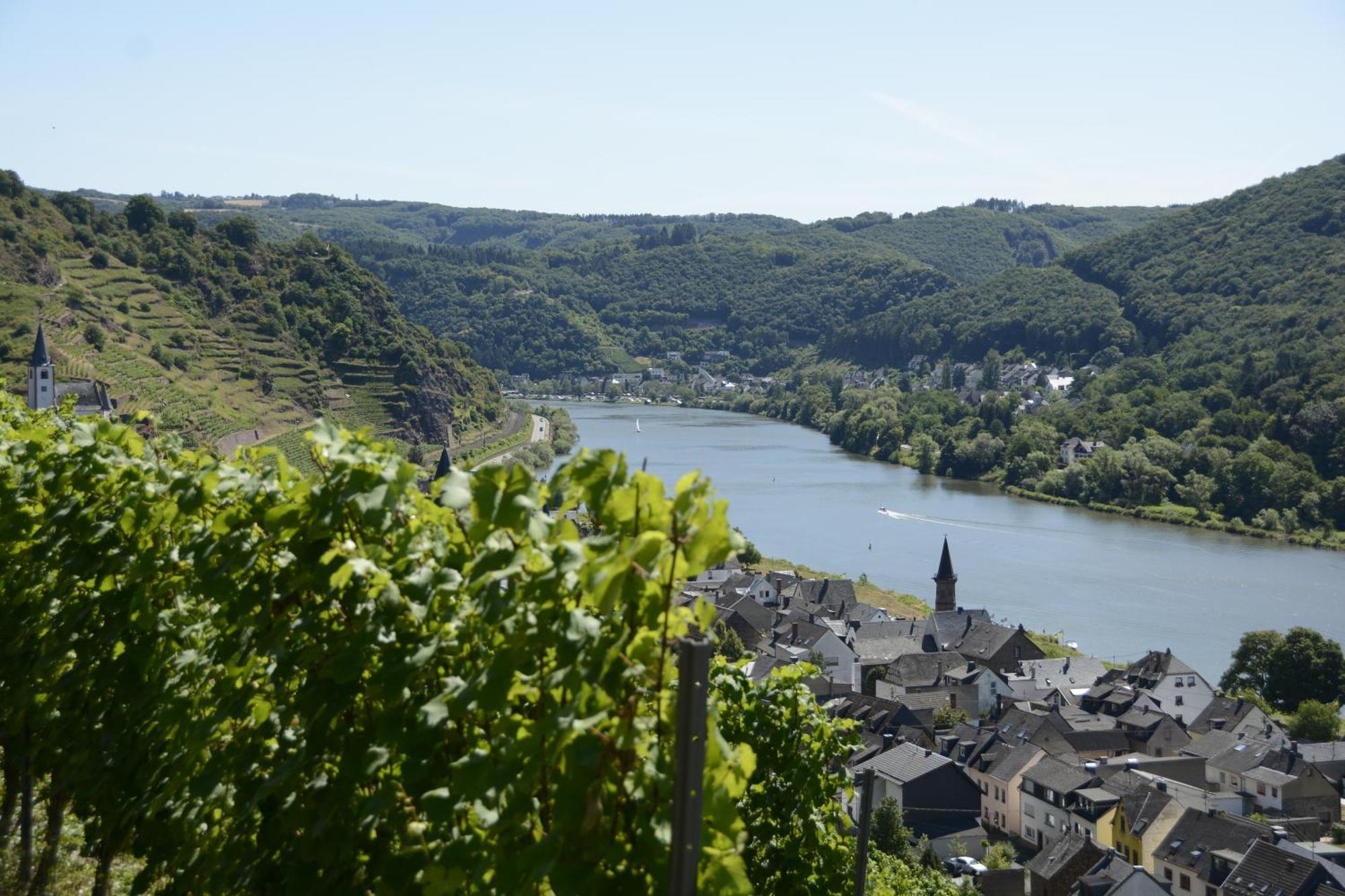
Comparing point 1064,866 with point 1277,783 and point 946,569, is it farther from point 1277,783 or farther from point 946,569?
point 946,569

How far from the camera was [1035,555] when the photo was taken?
38469 millimetres

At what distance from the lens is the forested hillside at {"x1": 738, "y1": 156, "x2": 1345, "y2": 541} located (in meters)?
50.6

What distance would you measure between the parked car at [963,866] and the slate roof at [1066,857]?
715 millimetres

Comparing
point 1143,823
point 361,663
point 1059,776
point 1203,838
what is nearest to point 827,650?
point 1059,776

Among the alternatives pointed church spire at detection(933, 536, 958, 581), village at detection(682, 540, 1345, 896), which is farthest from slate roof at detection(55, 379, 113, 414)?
pointed church spire at detection(933, 536, 958, 581)

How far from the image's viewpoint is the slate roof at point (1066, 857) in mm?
16484

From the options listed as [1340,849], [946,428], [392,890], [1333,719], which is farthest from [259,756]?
[946,428]

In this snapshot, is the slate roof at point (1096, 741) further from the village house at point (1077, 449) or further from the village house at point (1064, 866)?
the village house at point (1077, 449)

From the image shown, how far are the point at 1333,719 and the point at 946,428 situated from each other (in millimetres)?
43839

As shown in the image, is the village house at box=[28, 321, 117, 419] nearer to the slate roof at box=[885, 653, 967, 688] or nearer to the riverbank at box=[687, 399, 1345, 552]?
the slate roof at box=[885, 653, 967, 688]

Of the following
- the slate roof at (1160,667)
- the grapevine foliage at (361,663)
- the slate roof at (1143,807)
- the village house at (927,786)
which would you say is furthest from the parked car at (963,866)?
the grapevine foliage at (361,663)

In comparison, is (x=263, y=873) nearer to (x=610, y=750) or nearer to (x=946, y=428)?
(x=610, y=750)

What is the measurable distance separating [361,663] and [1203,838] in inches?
696

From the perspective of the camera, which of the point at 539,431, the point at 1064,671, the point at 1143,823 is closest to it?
the point at 1143,823
